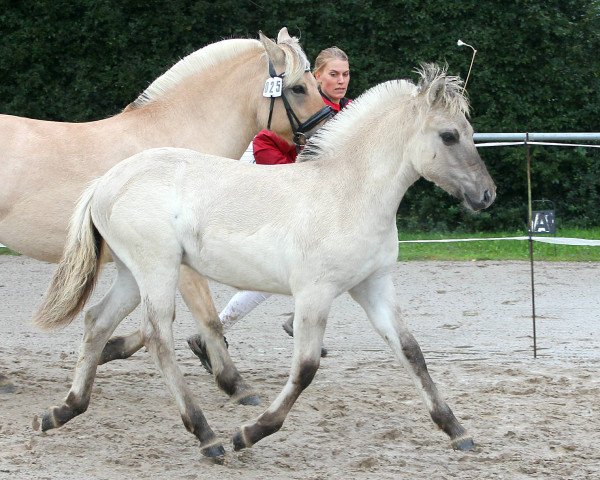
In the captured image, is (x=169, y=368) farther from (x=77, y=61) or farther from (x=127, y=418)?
(x=77, y=61)

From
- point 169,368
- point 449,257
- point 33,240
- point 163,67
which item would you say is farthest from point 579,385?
point 163,67

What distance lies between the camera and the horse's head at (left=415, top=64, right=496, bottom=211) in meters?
4.46

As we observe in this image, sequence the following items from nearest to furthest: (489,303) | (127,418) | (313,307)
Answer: (313,307) < (127,418) < (489,303)

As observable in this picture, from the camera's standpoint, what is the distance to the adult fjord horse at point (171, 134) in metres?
5.43

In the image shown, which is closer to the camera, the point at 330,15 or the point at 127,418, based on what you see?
the point at 127,418

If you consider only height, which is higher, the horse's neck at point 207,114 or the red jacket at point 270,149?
the horse's neck at point 207,114

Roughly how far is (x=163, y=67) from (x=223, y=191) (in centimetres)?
890

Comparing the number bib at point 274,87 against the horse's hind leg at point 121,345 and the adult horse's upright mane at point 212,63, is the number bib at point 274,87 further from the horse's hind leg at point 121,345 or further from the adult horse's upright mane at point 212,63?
the horse's hind leg at point 121,345

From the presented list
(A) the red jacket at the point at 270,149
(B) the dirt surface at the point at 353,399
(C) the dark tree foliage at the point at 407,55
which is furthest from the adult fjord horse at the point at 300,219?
(C) the dark tree foliage at the point at 407,55

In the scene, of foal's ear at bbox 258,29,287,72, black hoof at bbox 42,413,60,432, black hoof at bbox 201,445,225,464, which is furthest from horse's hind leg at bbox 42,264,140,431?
foal's ear at bbox 258,29,287,72

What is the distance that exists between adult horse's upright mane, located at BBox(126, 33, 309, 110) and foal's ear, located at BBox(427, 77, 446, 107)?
1.37 m

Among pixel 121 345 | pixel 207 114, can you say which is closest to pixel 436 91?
pixel 207 114

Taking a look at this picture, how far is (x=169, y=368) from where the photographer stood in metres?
4.59

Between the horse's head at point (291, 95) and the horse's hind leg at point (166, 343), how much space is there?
152 cm
